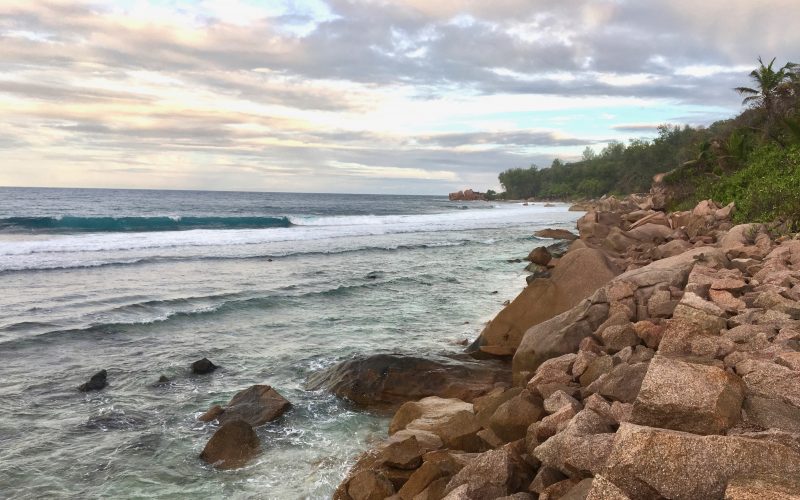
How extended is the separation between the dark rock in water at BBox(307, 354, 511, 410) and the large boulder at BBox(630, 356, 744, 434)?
5.18 m

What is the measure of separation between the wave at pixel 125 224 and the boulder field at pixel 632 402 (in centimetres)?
4122

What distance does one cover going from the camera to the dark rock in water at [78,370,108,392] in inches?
431

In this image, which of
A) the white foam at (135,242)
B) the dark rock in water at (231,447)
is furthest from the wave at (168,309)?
the white foam at (135,242)

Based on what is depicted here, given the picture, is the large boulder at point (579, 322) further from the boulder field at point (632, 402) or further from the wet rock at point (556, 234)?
the wet rock at point (556, 234)

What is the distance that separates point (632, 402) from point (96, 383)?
9467 mm

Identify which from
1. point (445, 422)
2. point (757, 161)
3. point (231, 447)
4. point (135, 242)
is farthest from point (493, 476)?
point (135, 242)

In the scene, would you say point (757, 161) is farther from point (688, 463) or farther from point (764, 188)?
point (688, 463)

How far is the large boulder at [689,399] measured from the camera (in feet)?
15.7

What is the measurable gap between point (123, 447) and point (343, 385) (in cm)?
364

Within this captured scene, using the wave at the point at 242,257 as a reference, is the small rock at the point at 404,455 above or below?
below

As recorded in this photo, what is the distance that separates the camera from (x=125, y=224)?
5122 cm

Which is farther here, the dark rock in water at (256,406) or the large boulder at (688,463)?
the dark rock in water at (256,406)

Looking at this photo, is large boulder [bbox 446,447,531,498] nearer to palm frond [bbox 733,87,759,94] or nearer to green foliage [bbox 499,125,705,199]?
palm frond [bbox 733,87,759,94]

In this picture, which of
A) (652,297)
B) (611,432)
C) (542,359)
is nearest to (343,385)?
(542,359)
